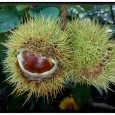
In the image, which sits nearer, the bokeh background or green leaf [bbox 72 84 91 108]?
the bokeh background

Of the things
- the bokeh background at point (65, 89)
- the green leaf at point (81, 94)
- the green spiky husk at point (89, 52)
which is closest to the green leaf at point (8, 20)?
the bokeh background at point (65, 89)

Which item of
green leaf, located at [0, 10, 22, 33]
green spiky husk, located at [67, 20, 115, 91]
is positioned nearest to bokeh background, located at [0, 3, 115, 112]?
green leaf, located at [0, 10, 22, 33]

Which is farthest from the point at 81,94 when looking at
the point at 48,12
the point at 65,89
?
the point at 48,12

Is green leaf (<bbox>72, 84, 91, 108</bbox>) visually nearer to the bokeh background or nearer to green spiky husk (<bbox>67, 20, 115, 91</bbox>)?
the bokeh background

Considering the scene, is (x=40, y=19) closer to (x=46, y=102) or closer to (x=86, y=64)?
(x=86, y=64)

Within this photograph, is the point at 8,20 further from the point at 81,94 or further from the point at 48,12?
the point at 81,94

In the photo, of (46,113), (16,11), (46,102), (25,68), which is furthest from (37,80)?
(46,102)
